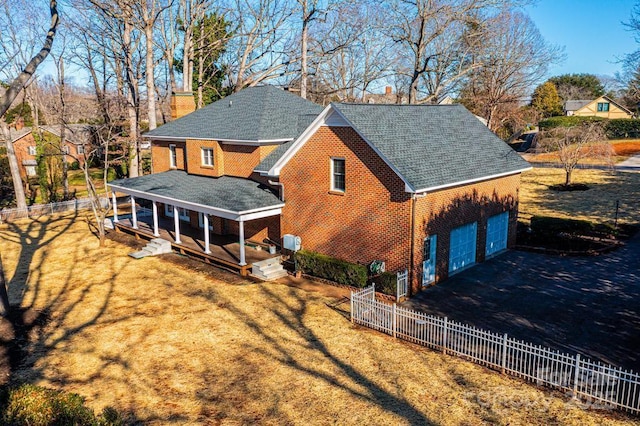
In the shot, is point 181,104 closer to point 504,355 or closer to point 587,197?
point 504,355

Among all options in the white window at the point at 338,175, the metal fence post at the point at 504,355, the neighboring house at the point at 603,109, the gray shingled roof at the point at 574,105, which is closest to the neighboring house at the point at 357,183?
the white window at the point at 338,175

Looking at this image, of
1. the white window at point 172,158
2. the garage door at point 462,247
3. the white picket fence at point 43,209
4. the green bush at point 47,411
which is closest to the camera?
the green bush at point 47,411

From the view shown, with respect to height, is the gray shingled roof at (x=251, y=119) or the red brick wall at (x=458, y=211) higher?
the gray shingled roof at (x=251, y=119)

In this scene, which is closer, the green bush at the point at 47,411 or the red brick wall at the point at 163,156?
the green bush at the point at 47,411

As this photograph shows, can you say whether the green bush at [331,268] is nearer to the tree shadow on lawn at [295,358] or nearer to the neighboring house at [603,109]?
the tree shadow on lawn at [295,358]

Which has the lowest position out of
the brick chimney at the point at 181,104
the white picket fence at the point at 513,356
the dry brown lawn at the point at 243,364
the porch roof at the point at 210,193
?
the dry brown lawn at the point at 243,364

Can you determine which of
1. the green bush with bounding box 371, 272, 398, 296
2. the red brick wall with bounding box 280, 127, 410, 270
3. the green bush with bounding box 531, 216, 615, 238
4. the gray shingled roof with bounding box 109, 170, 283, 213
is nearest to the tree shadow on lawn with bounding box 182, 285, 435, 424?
the green bush with bounding box 371, 272, 398, 296

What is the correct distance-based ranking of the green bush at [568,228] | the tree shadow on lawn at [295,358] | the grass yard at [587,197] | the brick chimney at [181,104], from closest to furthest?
the tree shadow on lawn at [295,358] < the green bush at [568,228] < the grass yard at [587,197] < the brick chimney at [181,104]
